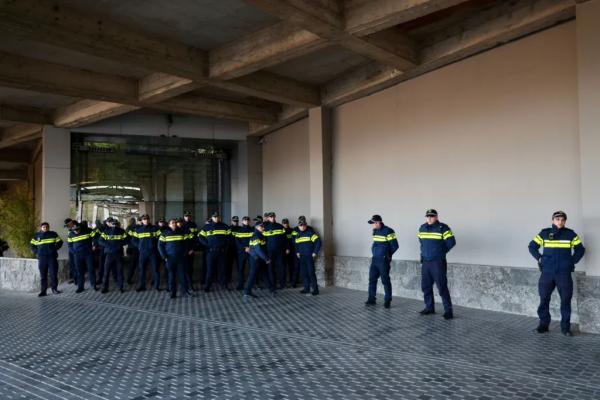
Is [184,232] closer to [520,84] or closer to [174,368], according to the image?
[174,368]

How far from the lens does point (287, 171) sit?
49.1 ft

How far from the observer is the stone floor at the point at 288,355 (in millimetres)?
4852

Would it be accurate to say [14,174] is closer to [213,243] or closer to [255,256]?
[213,243]

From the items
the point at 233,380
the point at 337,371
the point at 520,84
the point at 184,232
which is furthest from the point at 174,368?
the point at 520,84

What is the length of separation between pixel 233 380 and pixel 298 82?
8106mm

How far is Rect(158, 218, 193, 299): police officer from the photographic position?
35.2ft

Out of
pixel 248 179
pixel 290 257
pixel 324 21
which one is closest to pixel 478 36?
pixel 324 21

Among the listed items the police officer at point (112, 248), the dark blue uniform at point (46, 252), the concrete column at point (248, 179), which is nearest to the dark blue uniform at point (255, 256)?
the police officer at point (112, 248)

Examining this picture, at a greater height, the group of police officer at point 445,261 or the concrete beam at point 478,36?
the concrete beam at point 478,36

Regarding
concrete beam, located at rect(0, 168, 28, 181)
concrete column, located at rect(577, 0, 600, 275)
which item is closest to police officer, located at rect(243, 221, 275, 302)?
concrete column, located at rect(577, 0, 600, 275)

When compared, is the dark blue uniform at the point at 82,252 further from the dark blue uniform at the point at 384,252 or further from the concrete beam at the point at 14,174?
the concrete beam at the point at 14,174

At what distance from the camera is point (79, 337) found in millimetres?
7305

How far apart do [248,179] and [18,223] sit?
6.57 m

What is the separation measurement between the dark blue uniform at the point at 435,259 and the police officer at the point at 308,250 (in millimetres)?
2841
